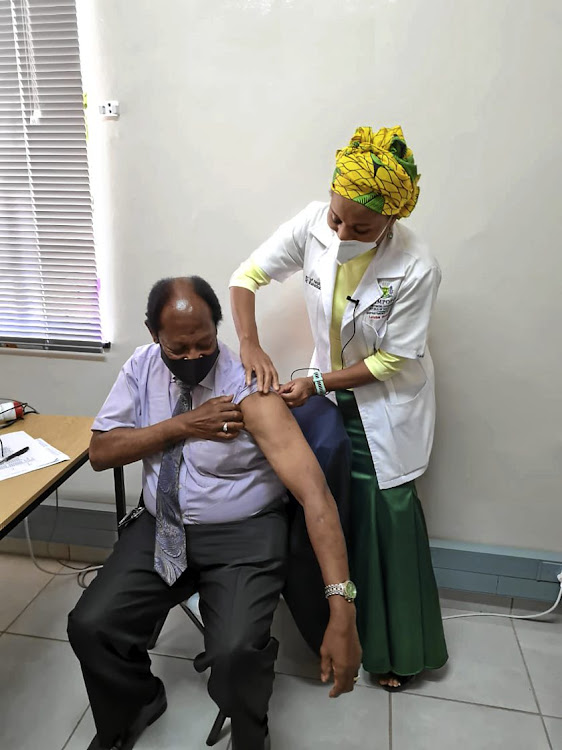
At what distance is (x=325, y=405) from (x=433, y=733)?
1.03 meters

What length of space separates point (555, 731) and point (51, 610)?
69.3 inches

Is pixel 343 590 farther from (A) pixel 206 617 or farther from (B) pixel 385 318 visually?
(B) pixel 385 318

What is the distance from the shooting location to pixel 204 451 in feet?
5.16

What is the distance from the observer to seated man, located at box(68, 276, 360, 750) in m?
1.39

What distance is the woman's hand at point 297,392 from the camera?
1.60 meters

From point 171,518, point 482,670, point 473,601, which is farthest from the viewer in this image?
point 473,601

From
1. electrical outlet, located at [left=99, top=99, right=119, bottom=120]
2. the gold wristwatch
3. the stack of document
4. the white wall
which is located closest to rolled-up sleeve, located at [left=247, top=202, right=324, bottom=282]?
the white wall

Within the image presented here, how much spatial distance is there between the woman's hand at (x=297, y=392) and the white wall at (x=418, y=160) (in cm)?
46

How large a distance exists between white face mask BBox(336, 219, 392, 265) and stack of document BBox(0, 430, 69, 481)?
38.7 inches

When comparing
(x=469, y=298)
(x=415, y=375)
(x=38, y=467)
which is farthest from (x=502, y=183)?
(x=38, y=467)

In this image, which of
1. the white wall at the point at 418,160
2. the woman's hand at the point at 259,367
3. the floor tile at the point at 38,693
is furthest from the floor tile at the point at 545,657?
the floor tile at the point at 38,693

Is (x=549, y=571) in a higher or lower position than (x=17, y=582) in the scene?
higher

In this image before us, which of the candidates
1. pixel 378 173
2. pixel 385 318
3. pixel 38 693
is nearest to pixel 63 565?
pixel 38 693

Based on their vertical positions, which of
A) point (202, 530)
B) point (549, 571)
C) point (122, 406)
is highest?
point (122, 406)
